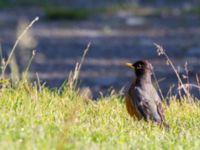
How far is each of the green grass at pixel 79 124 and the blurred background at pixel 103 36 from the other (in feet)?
3.92

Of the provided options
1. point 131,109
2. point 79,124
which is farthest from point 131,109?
→ point 79,124

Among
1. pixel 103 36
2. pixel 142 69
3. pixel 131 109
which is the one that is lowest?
pixel 103 36

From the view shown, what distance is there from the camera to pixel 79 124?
23.2ft

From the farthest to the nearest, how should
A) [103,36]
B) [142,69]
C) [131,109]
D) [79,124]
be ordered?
[103,36]
[142,69]
[131,109]
[79,124]

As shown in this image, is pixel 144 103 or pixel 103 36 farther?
pixel 103 36

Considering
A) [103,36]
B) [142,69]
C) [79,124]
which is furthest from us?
[103,36]

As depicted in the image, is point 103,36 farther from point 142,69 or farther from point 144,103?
point 144,103

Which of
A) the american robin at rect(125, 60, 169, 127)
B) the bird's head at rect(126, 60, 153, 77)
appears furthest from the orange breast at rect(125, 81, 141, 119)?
the bird's head at rect(126, 60, 153, 77)

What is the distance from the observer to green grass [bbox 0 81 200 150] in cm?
625

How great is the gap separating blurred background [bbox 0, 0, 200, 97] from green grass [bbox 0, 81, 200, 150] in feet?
3.92

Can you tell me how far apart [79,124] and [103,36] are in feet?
33.5

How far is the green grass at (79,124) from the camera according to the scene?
20.5ft

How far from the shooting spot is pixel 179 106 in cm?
841

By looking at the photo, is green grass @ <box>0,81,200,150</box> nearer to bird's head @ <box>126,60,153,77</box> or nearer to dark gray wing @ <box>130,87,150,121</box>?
dark gray wing @ <box>130,87,150,121</box>
